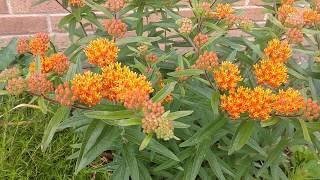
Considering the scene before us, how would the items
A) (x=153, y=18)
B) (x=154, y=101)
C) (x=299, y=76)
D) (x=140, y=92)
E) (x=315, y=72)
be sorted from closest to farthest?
1. (x=140, y=92)
2. (x=154, y=101)
3. (x=299, y=76)
4. (x=315, y=72)
5. (x=153, y=18)

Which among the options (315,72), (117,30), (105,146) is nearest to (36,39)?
(117,30)

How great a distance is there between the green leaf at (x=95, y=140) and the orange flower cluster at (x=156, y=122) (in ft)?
0.70

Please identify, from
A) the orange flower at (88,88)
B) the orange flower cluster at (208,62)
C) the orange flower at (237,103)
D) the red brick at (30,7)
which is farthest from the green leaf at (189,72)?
the red brick at (30,7)

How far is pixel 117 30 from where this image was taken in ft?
4.77

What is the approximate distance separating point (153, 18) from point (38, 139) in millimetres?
1281

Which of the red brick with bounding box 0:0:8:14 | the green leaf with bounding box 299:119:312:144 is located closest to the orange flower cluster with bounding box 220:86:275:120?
the green leaf with bounding box 299:119:312:144

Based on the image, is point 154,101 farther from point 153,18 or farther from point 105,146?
point 153,18

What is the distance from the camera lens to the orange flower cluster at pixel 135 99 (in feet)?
3.72

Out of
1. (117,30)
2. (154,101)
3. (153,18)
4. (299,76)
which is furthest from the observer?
(153,18)

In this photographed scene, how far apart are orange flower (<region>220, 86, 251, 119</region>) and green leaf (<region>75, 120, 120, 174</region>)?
345 mm

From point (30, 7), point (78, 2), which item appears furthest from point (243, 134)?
point (30, 7)

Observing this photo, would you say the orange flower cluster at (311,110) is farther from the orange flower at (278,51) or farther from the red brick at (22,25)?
the red brick at (22,25)

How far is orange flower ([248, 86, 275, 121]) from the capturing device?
129 cm

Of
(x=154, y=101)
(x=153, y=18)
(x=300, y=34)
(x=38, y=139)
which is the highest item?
(x=300, y=34)
